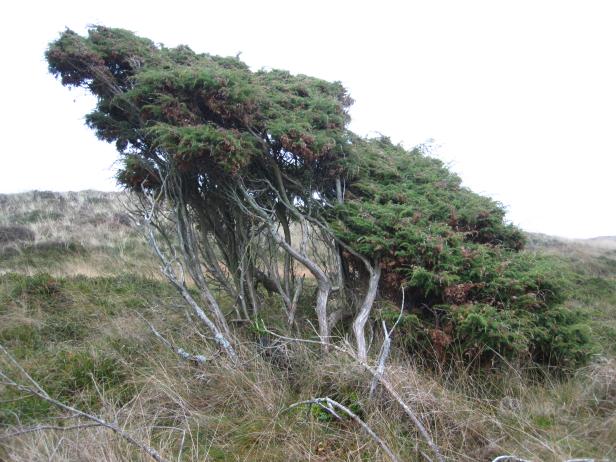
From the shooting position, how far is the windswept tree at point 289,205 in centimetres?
423

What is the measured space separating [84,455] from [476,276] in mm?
3793

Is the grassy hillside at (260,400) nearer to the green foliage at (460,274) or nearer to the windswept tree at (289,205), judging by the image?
the green foliage at (460,274)

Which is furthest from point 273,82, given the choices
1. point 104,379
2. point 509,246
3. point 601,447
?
point 601,447

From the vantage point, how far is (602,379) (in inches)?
137

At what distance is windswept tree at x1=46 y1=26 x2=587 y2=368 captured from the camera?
423 centimetres

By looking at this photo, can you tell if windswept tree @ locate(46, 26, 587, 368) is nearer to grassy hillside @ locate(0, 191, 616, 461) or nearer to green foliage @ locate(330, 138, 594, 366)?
green foliage @ locate(330, 138, 594, 366)

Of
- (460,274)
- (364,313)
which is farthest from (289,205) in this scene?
(460,274)

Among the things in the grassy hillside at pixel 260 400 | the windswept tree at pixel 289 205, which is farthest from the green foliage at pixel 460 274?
the grassy hillside at pixel 260 400

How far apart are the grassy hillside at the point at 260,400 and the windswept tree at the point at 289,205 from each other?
38 cm

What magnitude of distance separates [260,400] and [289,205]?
2.30 meters

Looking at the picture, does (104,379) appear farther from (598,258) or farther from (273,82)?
(598,258)

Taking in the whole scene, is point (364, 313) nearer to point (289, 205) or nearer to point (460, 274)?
point (460, 274)

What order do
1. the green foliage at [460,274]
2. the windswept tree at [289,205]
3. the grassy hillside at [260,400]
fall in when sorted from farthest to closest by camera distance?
the windswept tree at [289,205] → the green foliage at [460,274] → the grassy hillside at [260,400]

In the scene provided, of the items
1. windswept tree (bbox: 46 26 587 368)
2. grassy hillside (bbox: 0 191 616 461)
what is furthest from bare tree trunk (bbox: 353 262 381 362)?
grassy hillside (bbox: 0 191 616 461)
